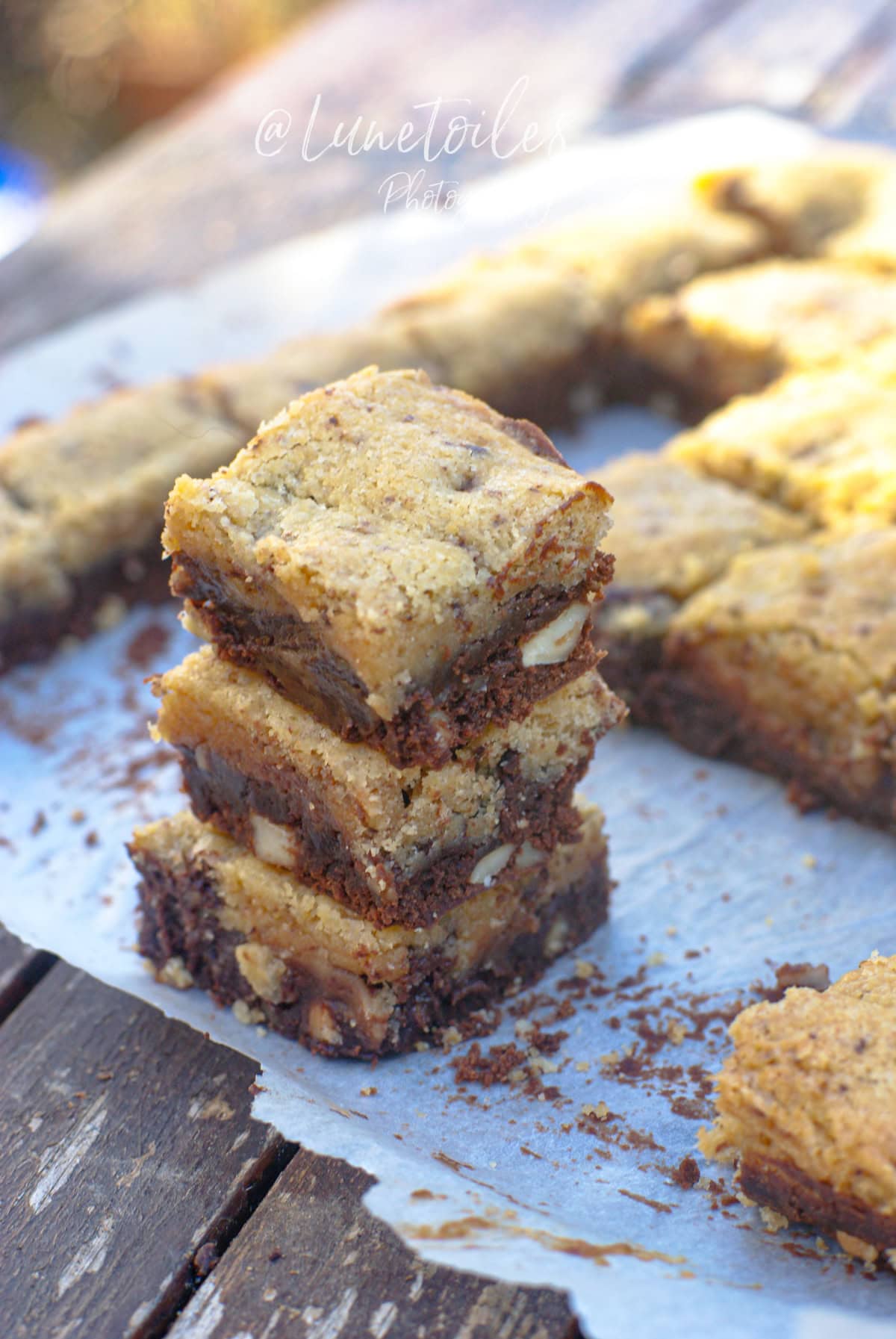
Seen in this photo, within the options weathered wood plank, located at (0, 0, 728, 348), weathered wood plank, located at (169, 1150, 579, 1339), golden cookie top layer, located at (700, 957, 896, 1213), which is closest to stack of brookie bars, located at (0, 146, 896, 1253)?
golden cookie top layer, located at (700, 957, 896, 1213)

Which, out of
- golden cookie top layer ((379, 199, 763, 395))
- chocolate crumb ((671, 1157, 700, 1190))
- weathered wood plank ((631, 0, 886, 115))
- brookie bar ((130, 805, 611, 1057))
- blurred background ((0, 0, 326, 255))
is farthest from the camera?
blurred background ((0, 0, 326, 255))

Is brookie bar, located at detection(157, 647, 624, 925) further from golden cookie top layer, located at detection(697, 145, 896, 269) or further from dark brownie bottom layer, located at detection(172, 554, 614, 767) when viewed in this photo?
golden cookie top layer, located at detection(697, 145, 896, 269)

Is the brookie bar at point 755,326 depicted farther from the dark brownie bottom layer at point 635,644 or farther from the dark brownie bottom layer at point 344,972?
the dark brownie bottom layer at point 344,972

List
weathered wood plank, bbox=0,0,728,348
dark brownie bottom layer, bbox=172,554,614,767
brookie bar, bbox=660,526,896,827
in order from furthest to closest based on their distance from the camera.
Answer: weathered wood plank, bbox=0,0,728,348 → brookie bar, bbox=660,526,896,827 → dark brownie bottom layer, bbox=172,554,614,767

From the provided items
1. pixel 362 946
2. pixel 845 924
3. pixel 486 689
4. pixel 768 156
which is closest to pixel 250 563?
pixel 486 689

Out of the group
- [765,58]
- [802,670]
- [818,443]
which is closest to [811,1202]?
[802,670]
